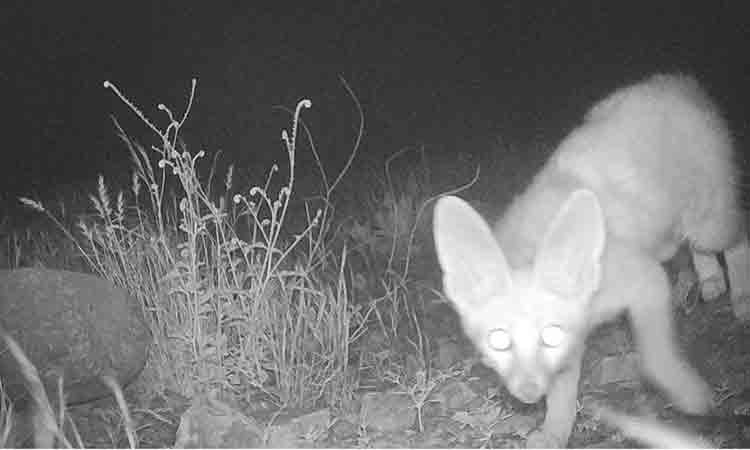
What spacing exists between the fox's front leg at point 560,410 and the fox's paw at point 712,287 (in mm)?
953

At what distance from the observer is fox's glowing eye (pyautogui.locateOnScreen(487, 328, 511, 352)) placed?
2237mm

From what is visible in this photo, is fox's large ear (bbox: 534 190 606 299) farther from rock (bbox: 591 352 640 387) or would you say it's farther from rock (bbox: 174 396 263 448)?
rock (bbox: 174 396 263 448)

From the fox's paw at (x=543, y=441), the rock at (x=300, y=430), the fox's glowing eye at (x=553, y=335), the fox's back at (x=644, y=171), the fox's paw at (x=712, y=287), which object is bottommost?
the rock at (x=300, y=430)

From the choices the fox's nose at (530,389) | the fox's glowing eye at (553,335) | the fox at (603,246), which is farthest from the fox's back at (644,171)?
the fox's nose at (530,389)

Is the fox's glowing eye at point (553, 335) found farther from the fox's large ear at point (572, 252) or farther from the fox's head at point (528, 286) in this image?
the fox's large ear at point (572, 252)

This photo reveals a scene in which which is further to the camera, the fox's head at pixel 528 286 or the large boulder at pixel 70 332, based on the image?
the large boulder at pixel 70 332

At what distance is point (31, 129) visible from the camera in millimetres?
4523

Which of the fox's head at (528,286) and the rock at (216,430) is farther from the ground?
the fox's head at (528,286)

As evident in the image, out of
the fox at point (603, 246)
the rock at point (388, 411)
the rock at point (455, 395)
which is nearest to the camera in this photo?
the fox at point (603, 246)

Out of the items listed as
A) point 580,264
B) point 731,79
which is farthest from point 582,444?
point 731,79

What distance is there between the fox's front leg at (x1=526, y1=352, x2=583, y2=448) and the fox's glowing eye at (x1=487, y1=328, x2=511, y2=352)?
0.21 m

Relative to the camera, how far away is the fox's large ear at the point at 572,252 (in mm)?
2248

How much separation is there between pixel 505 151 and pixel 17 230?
2380 mm

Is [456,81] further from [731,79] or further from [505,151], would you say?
[731,79]
